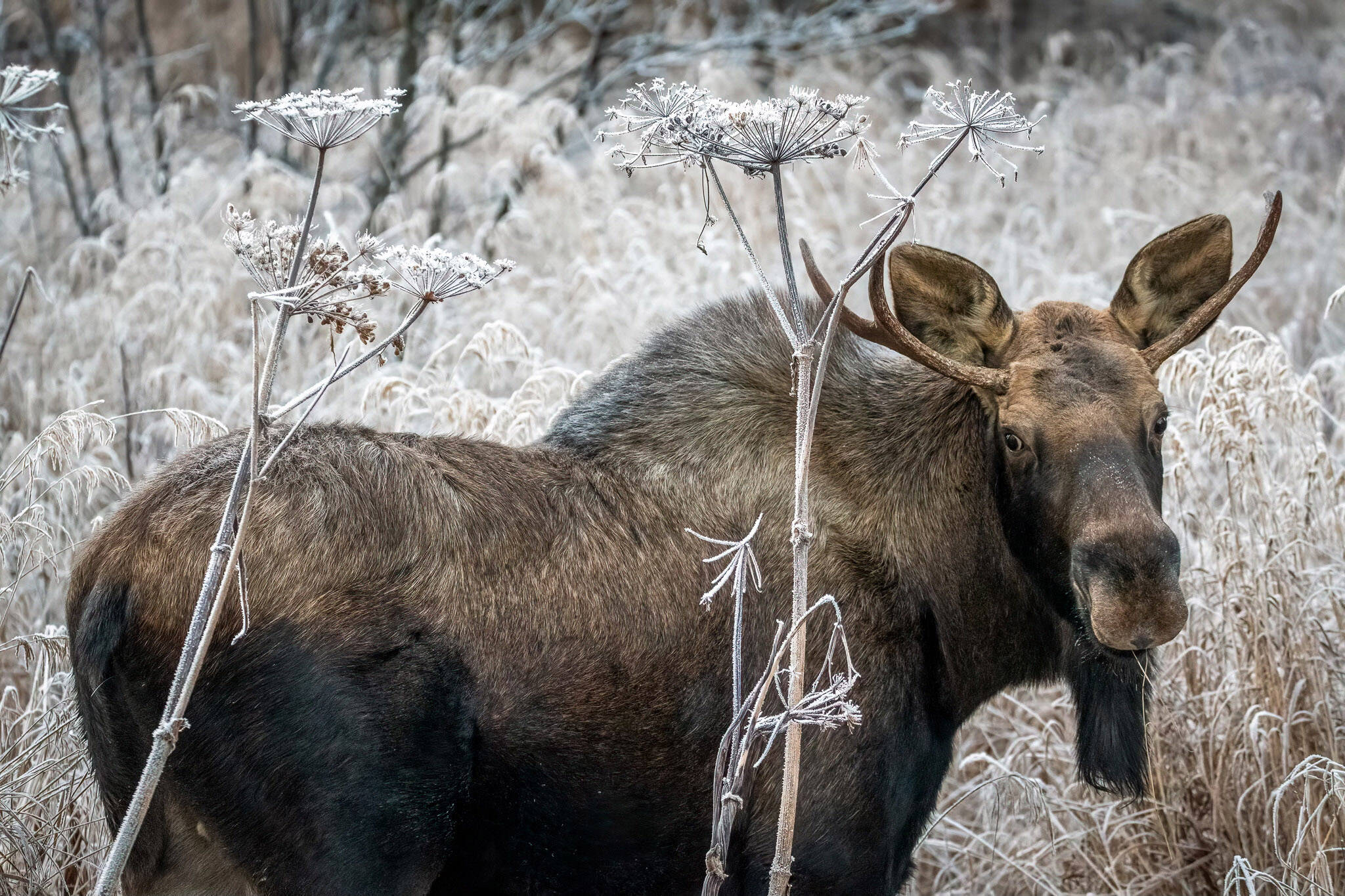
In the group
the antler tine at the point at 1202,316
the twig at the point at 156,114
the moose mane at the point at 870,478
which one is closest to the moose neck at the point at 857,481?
the moose mane at the point at 870,478

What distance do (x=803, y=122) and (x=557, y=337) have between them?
3.90 meters

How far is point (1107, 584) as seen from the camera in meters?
2.69

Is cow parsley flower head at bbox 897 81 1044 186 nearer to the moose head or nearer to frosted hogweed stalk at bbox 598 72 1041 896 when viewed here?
frosted hogweed stalk at bbox 598 72 1041 896

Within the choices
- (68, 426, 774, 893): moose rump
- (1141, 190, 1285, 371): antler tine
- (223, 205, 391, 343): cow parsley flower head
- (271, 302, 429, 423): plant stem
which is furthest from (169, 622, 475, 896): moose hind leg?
(1141, 190, 1285, 371): antler tine

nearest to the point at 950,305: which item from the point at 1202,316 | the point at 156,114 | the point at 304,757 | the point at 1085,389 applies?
the point at 1085,389

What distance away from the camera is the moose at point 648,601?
2.59 meters

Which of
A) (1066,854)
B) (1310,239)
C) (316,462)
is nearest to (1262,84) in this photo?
(1310,239)

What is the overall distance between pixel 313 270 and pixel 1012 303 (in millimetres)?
4963

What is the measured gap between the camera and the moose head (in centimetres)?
268

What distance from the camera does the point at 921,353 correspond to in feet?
9.85

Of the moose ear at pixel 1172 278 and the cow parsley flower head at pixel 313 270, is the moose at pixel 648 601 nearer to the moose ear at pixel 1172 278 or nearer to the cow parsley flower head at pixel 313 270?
the moose ear at pixel 1172 278

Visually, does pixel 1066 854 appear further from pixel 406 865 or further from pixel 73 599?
pixel 73 599

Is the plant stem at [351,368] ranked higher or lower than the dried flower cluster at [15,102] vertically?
lower

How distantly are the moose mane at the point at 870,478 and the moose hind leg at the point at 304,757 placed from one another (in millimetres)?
900
